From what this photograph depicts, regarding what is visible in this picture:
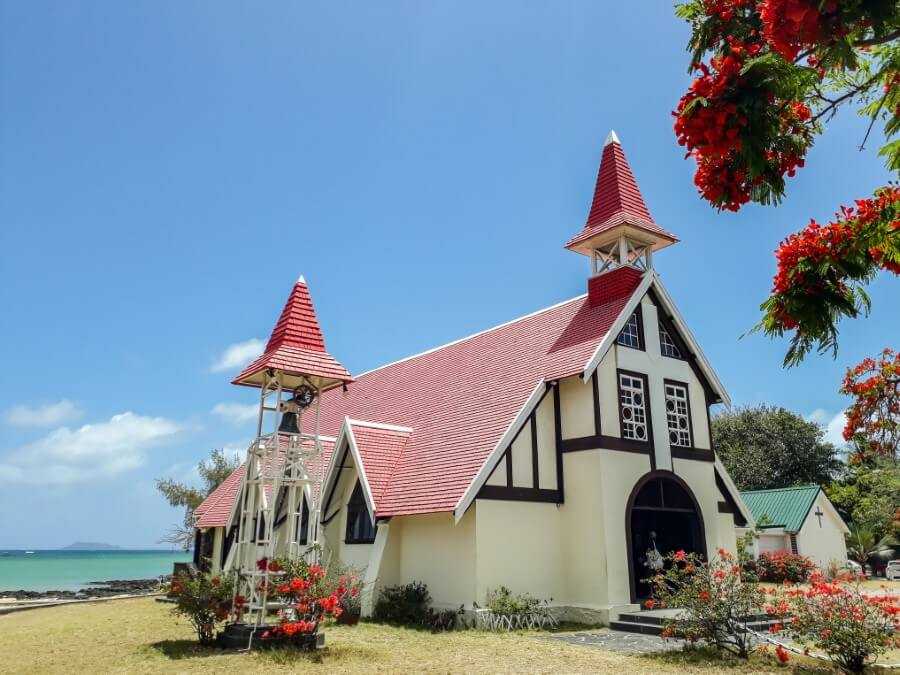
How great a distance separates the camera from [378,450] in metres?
18.8

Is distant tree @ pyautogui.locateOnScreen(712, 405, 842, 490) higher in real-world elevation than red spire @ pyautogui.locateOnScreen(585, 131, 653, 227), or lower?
lower

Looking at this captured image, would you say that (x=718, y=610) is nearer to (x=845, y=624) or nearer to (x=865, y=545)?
(x=845, y=624)

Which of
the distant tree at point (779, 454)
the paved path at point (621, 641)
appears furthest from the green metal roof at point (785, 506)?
the paved path at point (621, 641)

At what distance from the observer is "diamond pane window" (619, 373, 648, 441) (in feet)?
56.7

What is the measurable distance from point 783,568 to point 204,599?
76.8ft

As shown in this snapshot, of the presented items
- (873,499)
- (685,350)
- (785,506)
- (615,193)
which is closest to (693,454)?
(685,350)

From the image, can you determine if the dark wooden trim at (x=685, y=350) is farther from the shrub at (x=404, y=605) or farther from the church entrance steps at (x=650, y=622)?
the shrub at (x=404, y=605)

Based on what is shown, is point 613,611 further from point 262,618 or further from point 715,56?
point 715,56

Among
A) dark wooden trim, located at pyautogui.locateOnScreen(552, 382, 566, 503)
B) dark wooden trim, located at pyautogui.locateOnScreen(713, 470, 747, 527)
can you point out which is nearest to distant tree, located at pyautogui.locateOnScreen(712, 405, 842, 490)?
dark wooden trim, located at pyautogui.locateOnScreen(713, 470, 747, 527)

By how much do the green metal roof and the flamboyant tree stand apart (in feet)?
99.5

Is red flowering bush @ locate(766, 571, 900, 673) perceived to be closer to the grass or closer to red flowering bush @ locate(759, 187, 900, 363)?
Answer: the grass

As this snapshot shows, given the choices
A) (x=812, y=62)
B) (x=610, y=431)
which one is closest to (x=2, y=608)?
(x=610, y=431)

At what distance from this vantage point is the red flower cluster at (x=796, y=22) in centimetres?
385

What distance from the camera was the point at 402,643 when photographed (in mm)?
12641
